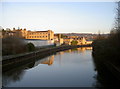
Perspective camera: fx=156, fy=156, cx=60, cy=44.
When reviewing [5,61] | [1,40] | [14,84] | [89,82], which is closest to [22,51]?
[1,40]

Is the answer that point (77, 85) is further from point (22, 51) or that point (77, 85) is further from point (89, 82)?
point (22, 51)

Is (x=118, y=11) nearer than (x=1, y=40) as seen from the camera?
Yes

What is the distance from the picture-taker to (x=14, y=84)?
8234 millimetres

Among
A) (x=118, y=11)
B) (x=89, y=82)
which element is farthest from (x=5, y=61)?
(x=118, y=11)

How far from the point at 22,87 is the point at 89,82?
139 inches

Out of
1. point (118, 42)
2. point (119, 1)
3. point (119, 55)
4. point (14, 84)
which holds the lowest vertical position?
point (14, 84)

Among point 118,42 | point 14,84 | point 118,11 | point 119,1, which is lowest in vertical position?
point 14,84

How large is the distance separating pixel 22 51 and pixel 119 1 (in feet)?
40.8

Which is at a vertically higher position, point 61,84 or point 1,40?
point 1,40

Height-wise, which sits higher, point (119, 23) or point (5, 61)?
point (119, 23)

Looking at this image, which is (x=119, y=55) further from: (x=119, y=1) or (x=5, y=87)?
(x=5, y=87)

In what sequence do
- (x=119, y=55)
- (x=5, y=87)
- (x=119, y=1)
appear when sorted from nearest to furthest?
(x=5, y=87), (x=119, y=55), (x=119, y=1)

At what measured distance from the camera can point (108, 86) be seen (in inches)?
306

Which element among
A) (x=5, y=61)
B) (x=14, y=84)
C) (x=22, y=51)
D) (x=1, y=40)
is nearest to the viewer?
(x=14, y=84)
